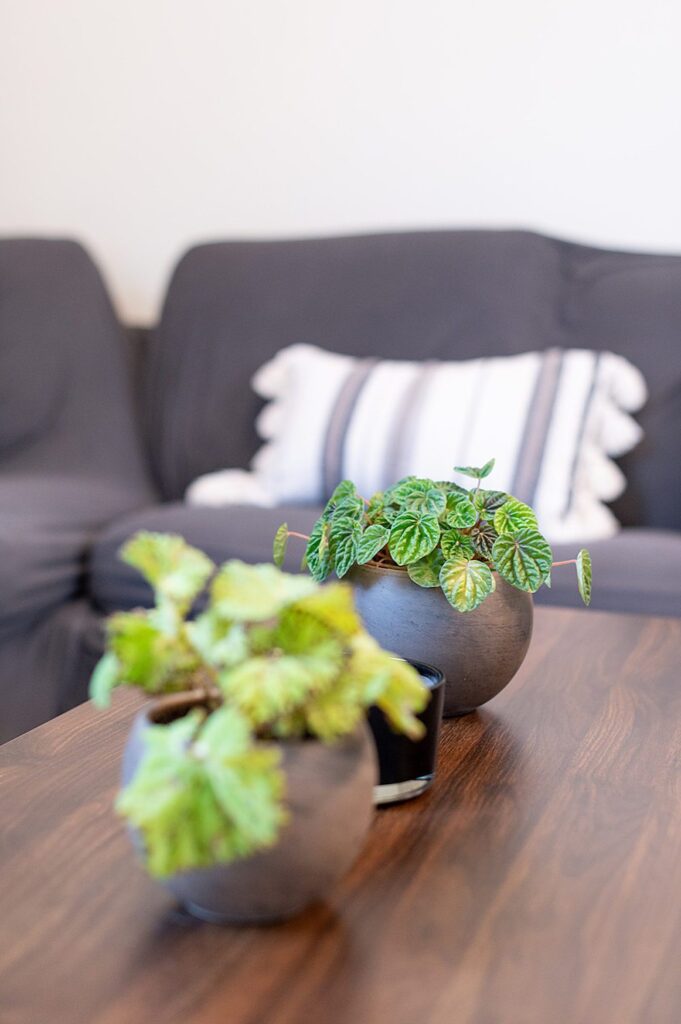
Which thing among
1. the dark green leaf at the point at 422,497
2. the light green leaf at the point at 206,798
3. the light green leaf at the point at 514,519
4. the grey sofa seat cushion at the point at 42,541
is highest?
the light green leaf at the point at 206,798

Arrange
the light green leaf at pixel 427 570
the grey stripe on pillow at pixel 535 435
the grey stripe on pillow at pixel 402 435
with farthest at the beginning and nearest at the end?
the grey stripe on pillow at pixel 402 435 → the grey stripe on pillow at pixel 535 435 → the light green leaf at pixel 427 570

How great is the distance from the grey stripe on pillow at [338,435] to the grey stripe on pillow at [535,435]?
1.00 feet

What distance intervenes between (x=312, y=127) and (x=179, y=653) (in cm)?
197

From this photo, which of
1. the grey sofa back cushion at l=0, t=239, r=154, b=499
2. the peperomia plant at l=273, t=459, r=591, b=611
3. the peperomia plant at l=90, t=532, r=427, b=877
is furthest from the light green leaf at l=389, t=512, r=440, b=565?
the grey sofa back cushion at l=0, t=239, r=154, b=499

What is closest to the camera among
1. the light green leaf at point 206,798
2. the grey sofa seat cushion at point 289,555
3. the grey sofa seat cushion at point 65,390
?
the light green leaf at point 206,798

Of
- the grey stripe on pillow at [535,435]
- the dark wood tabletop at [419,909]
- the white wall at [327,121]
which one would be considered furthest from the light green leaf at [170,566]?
the white wall at [327,121]

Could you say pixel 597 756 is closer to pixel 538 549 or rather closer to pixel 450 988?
pixel 538 549

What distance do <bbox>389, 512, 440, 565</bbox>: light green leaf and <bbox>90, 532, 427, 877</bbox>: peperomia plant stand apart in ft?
0.72

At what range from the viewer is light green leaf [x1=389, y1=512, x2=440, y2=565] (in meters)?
0.77

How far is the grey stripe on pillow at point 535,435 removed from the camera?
5.35ft

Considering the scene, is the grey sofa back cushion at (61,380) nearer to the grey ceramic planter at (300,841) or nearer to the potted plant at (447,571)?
the potted plant at (447,571)

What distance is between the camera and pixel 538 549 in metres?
0.78

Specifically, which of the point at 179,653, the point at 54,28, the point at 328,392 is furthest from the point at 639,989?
the point at 54,28

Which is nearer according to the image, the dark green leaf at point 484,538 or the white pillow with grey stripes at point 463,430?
→ the dark green leaf at point 484,538
